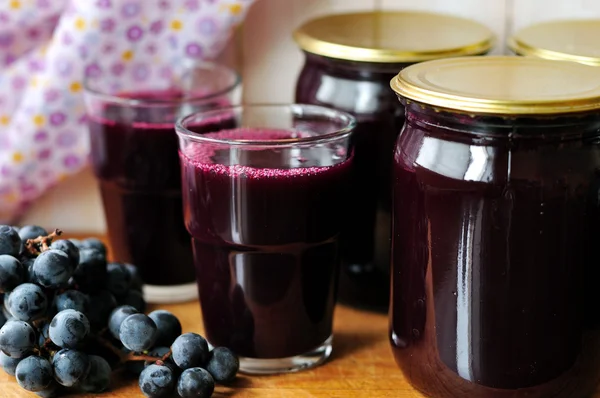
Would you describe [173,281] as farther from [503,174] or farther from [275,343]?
[503,174]

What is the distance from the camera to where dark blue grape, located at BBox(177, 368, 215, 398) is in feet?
2.79

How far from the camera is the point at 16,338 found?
0.85 meters

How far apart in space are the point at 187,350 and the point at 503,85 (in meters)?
0.40

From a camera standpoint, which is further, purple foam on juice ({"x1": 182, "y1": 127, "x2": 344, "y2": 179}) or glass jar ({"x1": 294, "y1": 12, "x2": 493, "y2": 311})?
glass jar ({"x1": 294, "y1": 12, "x2": 493, "y2": 311})

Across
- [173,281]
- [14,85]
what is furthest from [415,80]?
[14,85]

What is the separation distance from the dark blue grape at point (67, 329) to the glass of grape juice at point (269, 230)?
0.15 metres

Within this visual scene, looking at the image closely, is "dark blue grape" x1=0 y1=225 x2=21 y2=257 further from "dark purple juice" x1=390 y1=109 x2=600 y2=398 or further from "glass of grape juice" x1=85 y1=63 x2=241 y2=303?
"dark purple juice" x1=390 y1=109 x2=600 y2=398

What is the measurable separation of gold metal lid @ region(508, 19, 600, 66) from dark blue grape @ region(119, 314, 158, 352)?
1.72ft

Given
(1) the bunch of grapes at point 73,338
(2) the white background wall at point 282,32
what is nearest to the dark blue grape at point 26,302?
(1) the bunch of grapes at point 73,338

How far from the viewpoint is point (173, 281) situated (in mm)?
1147

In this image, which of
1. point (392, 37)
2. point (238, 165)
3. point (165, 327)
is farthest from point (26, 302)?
point (392, 37)

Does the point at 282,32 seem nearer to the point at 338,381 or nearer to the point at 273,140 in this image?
the point at 273,140

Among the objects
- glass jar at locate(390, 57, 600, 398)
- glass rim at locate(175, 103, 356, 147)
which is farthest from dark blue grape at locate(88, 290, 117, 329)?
glass jar at locate(390, 57, 600, 398)

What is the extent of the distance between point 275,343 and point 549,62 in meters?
0.41
